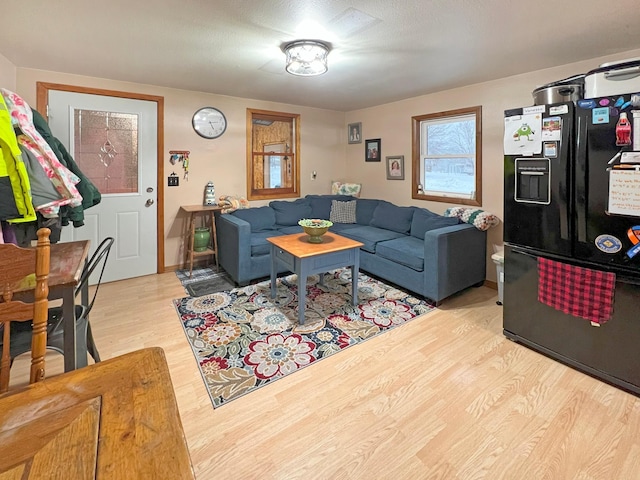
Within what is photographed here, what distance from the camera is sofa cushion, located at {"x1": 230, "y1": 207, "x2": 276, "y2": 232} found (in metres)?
4.24

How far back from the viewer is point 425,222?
386 centimetres

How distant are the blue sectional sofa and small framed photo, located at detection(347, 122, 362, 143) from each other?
1087 mm

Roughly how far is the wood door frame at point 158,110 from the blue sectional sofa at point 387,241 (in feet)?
2.31

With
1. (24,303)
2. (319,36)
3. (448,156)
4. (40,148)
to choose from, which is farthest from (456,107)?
(24,303)

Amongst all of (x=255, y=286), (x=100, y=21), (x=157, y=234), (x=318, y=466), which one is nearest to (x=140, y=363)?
(x=318, y=466)

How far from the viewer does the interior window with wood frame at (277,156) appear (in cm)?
496

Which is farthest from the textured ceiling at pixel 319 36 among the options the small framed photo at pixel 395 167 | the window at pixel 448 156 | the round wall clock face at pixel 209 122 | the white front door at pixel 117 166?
the small framed photo at pixel 395 167

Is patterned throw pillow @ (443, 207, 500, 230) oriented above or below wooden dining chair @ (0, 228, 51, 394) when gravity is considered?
above

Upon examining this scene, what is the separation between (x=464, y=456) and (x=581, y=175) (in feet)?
5.75

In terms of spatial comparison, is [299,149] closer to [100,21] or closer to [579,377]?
[100,21]

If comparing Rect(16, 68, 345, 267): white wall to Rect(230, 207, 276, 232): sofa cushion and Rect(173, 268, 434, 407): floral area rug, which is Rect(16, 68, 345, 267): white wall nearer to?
Rect(230, 207, 276, 232): sofa cushion

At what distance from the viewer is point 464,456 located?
5.19 ft

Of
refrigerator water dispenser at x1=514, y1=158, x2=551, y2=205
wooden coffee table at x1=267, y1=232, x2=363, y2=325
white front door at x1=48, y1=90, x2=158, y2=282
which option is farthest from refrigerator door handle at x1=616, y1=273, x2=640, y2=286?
white front door at x1=48, y1=90, x2=158, y2=282

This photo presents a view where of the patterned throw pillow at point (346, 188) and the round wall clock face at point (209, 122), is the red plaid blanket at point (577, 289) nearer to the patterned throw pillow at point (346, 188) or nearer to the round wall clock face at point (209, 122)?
the patterned throw pillow at point (346, 188)
